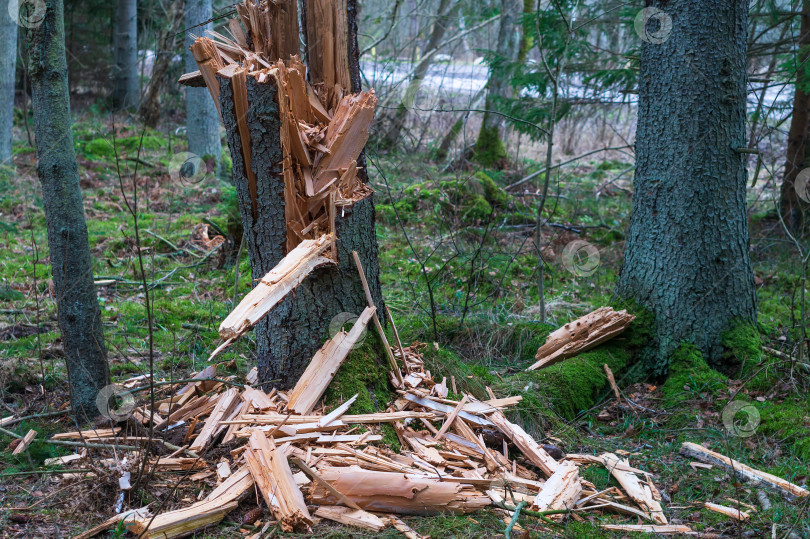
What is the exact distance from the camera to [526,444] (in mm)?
3391

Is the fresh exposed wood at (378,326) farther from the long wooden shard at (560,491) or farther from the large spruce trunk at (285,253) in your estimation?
the long wooden shard at (560,491)

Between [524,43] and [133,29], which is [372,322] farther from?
[133,29]

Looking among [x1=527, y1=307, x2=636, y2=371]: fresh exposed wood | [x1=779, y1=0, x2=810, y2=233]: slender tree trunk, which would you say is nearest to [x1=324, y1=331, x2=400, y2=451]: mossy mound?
[x1=527, y1=307, x2=636, y2=371]: fresh exposed wood

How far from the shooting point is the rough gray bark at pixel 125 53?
1469 centimetres

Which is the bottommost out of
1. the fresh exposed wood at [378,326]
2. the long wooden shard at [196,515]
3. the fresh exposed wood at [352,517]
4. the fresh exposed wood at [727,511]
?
the fresh exposed wood at [727,511]

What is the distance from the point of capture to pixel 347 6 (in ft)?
11.3

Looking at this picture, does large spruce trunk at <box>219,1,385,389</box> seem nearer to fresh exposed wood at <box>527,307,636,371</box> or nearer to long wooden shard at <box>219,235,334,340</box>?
long wooden shard at <box>219,235,334,340</box>

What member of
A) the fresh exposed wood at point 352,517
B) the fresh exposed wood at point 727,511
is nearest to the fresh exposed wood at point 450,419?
the fresh exposed wood at point 352,517

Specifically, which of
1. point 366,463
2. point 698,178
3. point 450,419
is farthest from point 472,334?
point 366,463

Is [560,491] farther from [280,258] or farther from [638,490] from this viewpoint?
[280,258]

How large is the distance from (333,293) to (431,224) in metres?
4.86

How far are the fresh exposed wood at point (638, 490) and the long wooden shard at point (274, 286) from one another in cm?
198

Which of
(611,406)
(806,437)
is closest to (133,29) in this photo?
(611,406)

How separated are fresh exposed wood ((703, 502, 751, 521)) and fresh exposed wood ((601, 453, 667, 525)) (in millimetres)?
243
